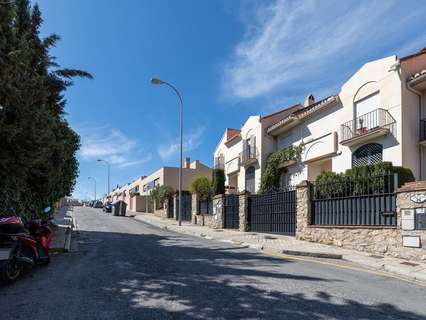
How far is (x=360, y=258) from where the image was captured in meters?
11.8

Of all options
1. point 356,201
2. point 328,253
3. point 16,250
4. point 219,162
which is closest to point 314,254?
point 328,253

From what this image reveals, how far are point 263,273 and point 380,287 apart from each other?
93.9 inches

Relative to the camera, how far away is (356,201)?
14141mm

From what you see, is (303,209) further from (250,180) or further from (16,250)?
(250,180)

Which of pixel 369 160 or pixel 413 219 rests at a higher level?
pixel 369 160

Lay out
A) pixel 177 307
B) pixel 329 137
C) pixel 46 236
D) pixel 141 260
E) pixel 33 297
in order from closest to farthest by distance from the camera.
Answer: pixel 177 307 < pixel 33 297 < pixel 46 236 < pixel 141 260 < pixel 329 137

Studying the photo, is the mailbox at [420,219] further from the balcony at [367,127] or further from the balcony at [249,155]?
the balcony at [249,155]

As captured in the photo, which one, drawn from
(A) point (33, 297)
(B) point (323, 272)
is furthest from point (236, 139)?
(A) point (33, 297)

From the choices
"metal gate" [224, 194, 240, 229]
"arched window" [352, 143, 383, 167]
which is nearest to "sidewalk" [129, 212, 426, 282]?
"metal gate" [224, 194, 240, 229]

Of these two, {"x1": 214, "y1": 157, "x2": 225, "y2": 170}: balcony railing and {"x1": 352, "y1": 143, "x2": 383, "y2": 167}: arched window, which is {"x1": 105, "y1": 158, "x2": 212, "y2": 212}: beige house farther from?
{"x1": 352, "y1": 143, "x2": 383, "y2": 167}: arched window

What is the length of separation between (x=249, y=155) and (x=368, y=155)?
12.4m

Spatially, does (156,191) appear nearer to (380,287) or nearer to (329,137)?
(329,137)

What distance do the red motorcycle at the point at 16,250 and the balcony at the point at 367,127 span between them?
16.2m

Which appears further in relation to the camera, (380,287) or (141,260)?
(141,260)
